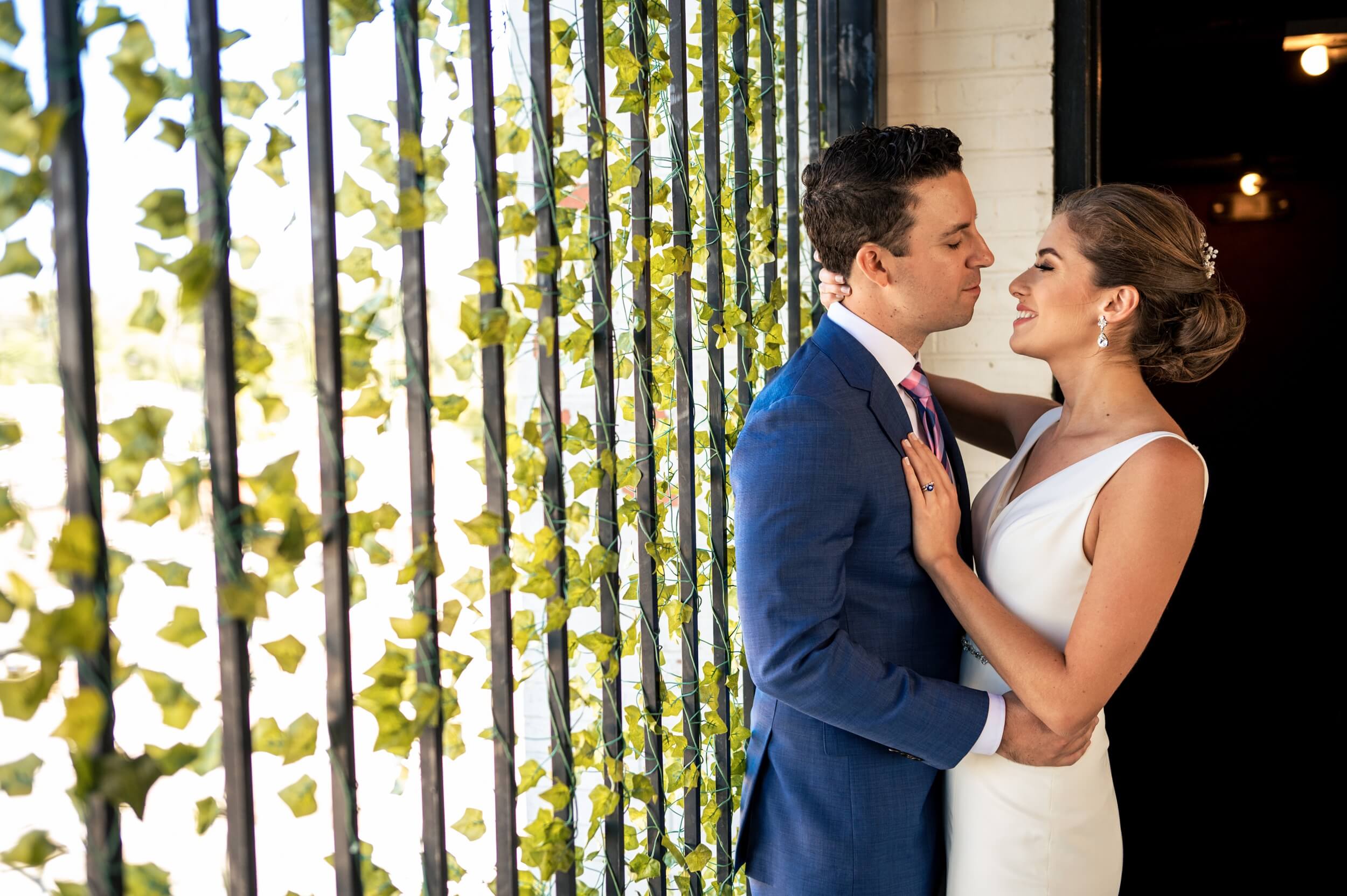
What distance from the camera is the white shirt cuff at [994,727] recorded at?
1.48 metres

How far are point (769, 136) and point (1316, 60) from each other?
2237 mm

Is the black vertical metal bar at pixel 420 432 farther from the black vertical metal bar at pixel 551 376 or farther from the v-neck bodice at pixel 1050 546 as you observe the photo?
the v-neck bodice at pixel 1050 546

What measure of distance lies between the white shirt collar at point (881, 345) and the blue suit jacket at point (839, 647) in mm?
34

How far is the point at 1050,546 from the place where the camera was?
1.55 metres

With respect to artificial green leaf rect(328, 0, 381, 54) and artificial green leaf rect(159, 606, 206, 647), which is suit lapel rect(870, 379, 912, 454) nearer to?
artificial green leaf rect(328, 0, 381, 54)

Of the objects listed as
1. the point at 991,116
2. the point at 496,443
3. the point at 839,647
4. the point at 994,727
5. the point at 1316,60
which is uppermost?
the point at 1316,60

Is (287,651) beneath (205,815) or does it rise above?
above

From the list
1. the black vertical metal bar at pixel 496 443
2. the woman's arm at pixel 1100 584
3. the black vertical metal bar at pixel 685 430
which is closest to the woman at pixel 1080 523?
the woman's arm at pixel 1100 584

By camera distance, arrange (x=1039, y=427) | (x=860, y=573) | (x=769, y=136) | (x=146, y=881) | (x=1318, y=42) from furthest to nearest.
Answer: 1. (x=1318, y=42)
2. (x=769, y=136)
3. (x=1039, y=427)
4. (x=860, y=573)
5. (x=146, y=881)

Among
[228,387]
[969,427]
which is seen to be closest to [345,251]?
[228,387]

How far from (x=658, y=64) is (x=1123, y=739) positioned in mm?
2990

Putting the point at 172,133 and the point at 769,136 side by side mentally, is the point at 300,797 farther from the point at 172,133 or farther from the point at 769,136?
the point at 769,136

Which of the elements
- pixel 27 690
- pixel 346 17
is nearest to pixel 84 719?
pixel 27 690

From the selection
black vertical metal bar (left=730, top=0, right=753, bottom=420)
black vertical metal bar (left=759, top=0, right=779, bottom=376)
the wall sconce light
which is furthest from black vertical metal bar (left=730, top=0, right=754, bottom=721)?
the wall sconce light
